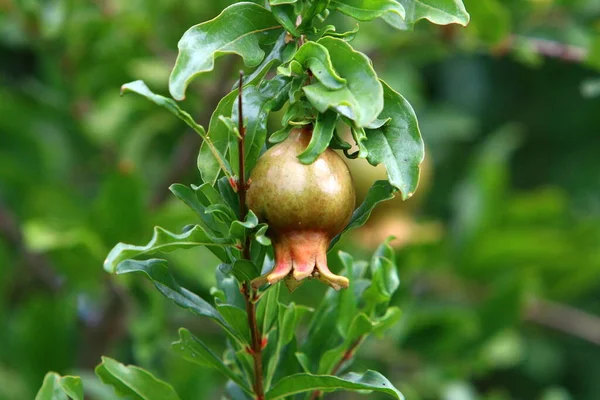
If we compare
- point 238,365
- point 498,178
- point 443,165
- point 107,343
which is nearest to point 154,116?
point 107,343

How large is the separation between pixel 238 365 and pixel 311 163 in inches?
9.5

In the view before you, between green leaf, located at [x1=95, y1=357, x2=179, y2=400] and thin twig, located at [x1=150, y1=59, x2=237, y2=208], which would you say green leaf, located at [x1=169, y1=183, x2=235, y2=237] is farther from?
thin twig, located at [x1=150, y1=59, x2=237, y2=208]

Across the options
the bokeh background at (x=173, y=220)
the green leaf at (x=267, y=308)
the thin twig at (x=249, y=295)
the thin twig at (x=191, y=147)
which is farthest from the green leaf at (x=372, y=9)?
the thin twig at (x=191, y=147)

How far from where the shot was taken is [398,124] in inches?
26.9

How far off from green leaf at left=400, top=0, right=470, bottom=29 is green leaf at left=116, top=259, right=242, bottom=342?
0.86 ft

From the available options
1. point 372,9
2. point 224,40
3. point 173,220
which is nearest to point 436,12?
point 372,9

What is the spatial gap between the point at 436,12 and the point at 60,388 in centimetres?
41

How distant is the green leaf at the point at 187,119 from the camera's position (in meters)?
0.63

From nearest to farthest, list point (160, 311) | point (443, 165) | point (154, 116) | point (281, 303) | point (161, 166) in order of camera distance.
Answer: point (281, 303) < point (160, 311) < point (154, 116) < point (161, 166) < point (443, 165)

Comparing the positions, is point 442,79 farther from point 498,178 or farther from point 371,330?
point 371,330

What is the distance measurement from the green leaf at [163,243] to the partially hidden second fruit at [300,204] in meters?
0.04

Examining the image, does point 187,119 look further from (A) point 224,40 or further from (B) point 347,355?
(B) point 347,355

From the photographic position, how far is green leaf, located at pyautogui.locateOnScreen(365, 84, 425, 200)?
0.66m

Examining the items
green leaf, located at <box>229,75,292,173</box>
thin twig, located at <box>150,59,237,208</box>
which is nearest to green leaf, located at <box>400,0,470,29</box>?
green leaf, located at <box>229,75,292,173</box>
